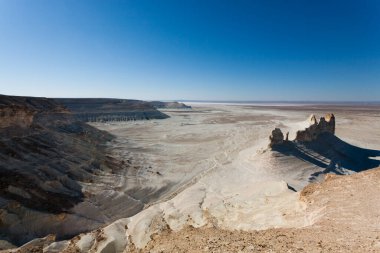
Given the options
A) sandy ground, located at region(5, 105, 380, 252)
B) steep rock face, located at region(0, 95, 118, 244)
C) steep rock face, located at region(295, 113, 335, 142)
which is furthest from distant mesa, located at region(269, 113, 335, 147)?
steep rock face, located at region(0, 95, 118, 244)

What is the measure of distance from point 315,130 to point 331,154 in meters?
3.20

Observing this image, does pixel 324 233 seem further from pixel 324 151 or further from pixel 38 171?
pixel 324 151

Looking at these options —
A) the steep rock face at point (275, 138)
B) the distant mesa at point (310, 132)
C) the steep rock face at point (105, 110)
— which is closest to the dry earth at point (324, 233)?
the steep rock face at point (275, 138)

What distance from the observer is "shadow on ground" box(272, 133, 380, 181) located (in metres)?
24.9

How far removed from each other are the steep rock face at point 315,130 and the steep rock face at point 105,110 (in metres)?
47.4

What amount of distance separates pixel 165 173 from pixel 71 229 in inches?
412

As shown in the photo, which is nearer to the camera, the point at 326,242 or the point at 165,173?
the point at 326,242

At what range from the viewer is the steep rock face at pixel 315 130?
28.1 metres

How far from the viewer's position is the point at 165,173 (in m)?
23.3

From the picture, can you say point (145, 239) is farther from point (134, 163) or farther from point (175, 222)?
point (134, 163)

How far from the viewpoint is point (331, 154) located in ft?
92.8

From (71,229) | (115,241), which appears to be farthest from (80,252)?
(71,229)

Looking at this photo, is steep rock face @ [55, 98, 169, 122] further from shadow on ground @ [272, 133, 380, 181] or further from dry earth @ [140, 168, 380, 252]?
dry earth @ [140, 168, 380, 252]

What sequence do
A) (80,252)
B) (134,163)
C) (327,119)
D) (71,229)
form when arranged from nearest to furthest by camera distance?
(80,252)
(71,229)
(134,163)
(327,119)
